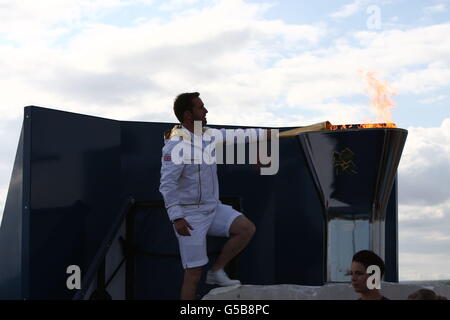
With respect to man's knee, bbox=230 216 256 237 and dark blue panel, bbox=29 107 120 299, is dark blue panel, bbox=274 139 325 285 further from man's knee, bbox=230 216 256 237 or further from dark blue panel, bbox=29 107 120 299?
man's knee, bbox=230 216 256 237

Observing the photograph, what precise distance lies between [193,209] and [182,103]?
791 mm

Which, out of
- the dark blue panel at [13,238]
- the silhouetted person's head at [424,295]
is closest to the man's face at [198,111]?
the dark blue panel at [13,238]

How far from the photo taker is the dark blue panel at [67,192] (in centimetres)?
547

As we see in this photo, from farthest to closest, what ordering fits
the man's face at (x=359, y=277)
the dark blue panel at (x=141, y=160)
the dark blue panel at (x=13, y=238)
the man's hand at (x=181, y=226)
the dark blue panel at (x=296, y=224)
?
the dark blue panel at (x=296, y=224) → the dark blue panel at (x=141, y=160) → the dark blue panel at (x=13, y=238) → the man's hand at (x=181, y=226) → the man's face at (x=359, y=277)

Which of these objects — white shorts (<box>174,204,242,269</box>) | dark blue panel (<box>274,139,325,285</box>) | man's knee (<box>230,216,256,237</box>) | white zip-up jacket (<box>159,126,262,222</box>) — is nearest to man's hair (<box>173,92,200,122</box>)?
white zip-up jacket (<box>159,126,262,222</box>)

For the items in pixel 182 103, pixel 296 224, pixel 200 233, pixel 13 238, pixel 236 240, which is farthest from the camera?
pixel 296 224

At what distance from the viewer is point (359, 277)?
4328 millimetres

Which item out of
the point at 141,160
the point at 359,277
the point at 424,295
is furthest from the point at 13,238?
the point at 424,295

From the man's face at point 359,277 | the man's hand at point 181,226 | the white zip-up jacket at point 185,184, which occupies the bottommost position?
the man's face at point 359,277

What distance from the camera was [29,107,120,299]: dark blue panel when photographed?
5469mm

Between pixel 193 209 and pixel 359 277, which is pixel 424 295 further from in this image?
pixel 193 209

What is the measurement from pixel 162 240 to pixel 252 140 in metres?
1.22

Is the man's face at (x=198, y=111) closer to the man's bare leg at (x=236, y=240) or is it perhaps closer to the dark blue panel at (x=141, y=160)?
the man's bare leg at (x=236, y=240)
